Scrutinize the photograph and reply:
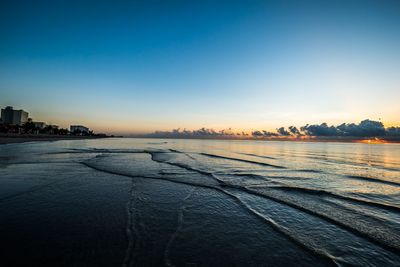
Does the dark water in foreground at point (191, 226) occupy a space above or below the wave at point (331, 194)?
above

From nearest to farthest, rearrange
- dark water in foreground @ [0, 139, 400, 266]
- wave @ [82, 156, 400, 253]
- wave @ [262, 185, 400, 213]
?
dark water in foreground @ [0, 139, 400, 266] → wave @ [82, 156, 400, 253] → wave @ [262, 185, 400, 213]

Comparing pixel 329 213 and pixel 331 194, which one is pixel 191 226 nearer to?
pixel 329 213

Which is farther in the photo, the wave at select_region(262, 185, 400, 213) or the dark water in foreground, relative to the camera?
the wave at select_region(262, 185, 400, 213)

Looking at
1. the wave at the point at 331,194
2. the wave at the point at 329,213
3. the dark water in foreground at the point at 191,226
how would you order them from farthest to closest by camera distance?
1. the wave at the point at 331,194
2. the wave at the point at 329,213
3. the dark water in foreground at the point at 191,226

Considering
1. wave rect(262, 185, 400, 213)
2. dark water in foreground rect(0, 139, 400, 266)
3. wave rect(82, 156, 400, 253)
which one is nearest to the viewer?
dark water in foreground rect(0, 139, 400, 266)

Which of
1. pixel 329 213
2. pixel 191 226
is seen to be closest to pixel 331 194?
pixel 329 213

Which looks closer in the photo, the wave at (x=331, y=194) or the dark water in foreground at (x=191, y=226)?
the dark water in foreground at (x=191, y=226)

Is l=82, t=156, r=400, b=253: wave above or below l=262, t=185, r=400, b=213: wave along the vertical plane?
above

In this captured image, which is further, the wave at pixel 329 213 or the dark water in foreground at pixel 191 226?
the wave at pixel 329 213

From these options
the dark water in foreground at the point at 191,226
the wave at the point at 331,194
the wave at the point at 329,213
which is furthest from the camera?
the wave at the point at 331,194

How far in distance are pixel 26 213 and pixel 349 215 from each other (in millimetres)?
10706

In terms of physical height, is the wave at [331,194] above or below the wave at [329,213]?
below

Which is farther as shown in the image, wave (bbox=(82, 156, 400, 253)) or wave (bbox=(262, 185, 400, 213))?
wave (bbox=(262, 185, 400, 213))

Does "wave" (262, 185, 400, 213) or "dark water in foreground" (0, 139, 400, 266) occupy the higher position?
"dark water in foreground" (0, 139, 400, 266)
